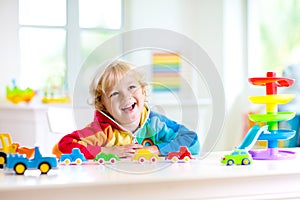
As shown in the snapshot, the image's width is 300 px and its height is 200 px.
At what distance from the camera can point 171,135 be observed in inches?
33.9

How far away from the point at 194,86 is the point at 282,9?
2.08 meters

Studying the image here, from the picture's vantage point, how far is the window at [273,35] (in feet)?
8.86

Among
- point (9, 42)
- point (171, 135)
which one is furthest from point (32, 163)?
point (9, 42)

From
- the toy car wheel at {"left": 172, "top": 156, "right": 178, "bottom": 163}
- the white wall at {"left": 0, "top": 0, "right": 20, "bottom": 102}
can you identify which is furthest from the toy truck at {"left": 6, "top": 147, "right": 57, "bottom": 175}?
the white wall at {"left": 0, "top": 0, "right": 20, "bottom": 102}

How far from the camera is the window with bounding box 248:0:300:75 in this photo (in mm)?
2699

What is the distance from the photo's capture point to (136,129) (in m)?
0.85

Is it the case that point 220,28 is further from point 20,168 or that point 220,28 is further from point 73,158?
point 20,168

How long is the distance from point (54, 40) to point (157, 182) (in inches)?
87.4

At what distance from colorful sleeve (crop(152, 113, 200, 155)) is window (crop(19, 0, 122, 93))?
6.46 feet

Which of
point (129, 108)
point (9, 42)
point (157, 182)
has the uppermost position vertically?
point (9, 42)

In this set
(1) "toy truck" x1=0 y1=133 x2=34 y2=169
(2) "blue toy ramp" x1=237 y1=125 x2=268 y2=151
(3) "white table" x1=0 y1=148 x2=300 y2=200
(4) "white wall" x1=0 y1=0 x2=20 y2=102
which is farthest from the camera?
(4) "white wall" x1=0 y1=0 x2=20 y2=102

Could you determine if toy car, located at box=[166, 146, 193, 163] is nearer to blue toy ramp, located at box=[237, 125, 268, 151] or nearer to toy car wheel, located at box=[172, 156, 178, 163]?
toy car wheel, located at box=[172, 156, 178, 163]

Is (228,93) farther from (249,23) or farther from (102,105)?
(102,105)

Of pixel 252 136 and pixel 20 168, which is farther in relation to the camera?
pixel 252 136
